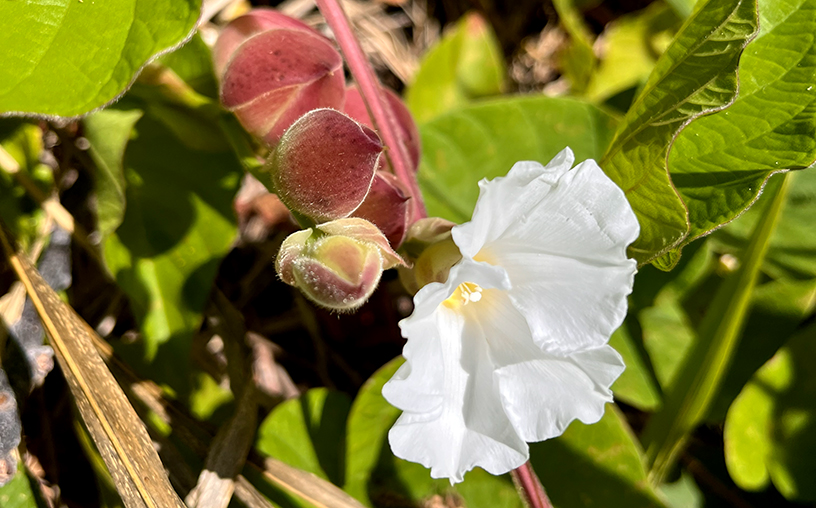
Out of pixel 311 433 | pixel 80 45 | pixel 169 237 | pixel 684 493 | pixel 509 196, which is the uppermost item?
pixel 80 45

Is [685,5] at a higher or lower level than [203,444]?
higher

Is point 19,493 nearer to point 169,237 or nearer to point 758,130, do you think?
point 169,237

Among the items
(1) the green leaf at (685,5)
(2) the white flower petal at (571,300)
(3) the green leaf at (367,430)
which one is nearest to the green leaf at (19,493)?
(3) the green leaf at (367,430)

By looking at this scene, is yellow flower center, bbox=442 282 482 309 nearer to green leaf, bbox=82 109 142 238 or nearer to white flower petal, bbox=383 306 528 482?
white flower petal, bbox=383 306 528 482

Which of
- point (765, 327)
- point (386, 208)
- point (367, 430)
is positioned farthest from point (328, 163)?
point (765, 327)

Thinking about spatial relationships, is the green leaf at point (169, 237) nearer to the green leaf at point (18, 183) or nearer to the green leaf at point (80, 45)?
the green leaf at point (18, 183)

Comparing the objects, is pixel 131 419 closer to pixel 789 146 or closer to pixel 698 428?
pixel 789 146

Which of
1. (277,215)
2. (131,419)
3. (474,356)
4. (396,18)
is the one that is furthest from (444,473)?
(396,18)
